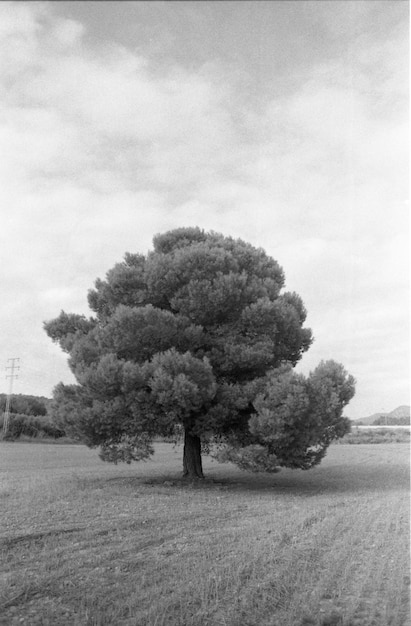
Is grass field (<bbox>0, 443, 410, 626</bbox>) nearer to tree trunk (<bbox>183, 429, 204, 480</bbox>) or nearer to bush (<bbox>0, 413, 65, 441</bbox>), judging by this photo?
tree trunk (<bbox>183, 429, 204, 480</bbox>)

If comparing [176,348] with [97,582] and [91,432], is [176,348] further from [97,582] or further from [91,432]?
[97,582]

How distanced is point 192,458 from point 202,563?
13.2m

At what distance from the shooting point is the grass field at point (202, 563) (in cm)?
533

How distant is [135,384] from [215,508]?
504 centimetres

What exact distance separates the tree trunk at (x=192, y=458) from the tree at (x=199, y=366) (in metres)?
0.04

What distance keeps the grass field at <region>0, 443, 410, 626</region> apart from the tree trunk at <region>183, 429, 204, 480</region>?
5.69 meters

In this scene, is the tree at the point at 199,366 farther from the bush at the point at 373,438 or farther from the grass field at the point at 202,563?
A: the bush at the point at 373,438

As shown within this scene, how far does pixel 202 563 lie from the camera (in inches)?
282

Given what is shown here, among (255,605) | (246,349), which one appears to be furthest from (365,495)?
(255,605)

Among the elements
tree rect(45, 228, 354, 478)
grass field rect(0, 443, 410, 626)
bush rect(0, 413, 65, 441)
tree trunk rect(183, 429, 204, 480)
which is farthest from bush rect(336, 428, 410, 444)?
grass field rect(0, 443, 410, 626)

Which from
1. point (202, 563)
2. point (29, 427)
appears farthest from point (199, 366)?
point (29, 427)

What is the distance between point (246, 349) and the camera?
17.9 meters

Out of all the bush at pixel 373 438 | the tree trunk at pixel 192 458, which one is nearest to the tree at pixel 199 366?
the tree trunk at pixel 192 458

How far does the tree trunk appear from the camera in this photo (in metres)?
20.0
